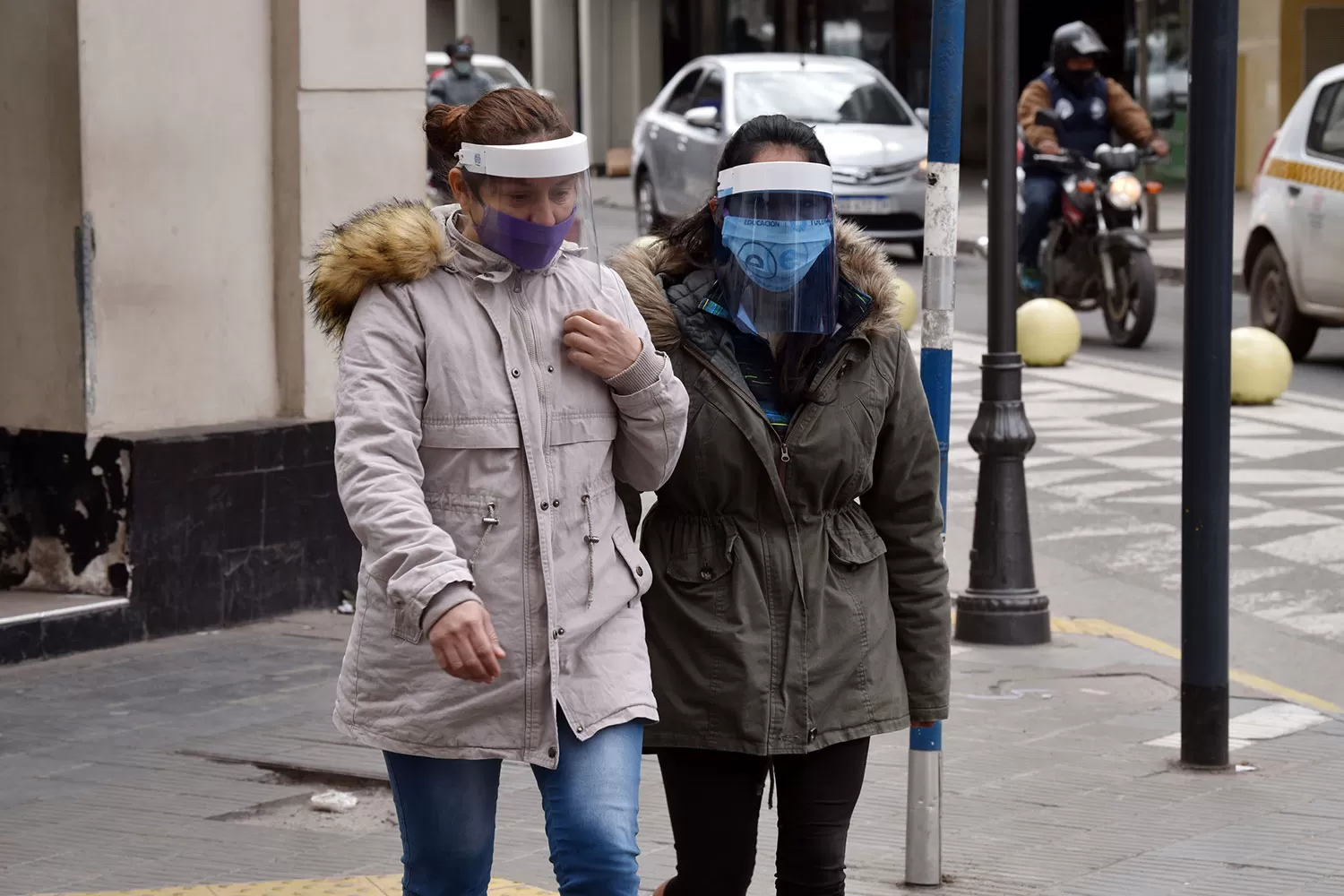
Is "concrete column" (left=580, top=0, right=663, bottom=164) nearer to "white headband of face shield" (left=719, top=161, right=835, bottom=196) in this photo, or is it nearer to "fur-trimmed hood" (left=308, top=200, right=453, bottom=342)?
"white headband of face shield" (left=719, top=161, right=835, bottom=196)

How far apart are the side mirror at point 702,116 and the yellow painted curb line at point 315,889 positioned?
1515 cm

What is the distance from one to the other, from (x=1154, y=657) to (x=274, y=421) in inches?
118

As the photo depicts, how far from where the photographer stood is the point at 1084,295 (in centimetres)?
1514

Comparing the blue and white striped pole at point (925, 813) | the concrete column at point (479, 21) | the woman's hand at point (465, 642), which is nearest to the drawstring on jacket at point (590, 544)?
the woman's hand at point (465, 642)

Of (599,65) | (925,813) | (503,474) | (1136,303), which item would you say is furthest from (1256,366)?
(599,65)

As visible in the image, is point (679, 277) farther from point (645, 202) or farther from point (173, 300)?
point (645, 202)

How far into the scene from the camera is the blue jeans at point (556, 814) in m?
3.16

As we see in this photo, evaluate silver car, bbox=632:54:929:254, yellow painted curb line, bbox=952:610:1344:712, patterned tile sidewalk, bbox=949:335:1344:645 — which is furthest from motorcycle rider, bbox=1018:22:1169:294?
yellow painted curb line, bbox=952:610:1344:712

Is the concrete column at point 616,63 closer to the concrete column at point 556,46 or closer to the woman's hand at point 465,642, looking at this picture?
the concrete column at point 556,46

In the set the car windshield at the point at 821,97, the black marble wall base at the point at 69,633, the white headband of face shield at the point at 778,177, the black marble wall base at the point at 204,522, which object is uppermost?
the car windshield at the point at 821,97

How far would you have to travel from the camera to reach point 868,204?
63.5 ft

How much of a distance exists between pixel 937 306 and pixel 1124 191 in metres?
10.1

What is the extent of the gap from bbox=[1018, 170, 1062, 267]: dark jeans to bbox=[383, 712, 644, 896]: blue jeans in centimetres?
1201

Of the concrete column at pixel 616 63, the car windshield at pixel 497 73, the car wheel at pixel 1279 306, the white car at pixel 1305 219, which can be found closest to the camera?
the white car at pixel 1305 219
